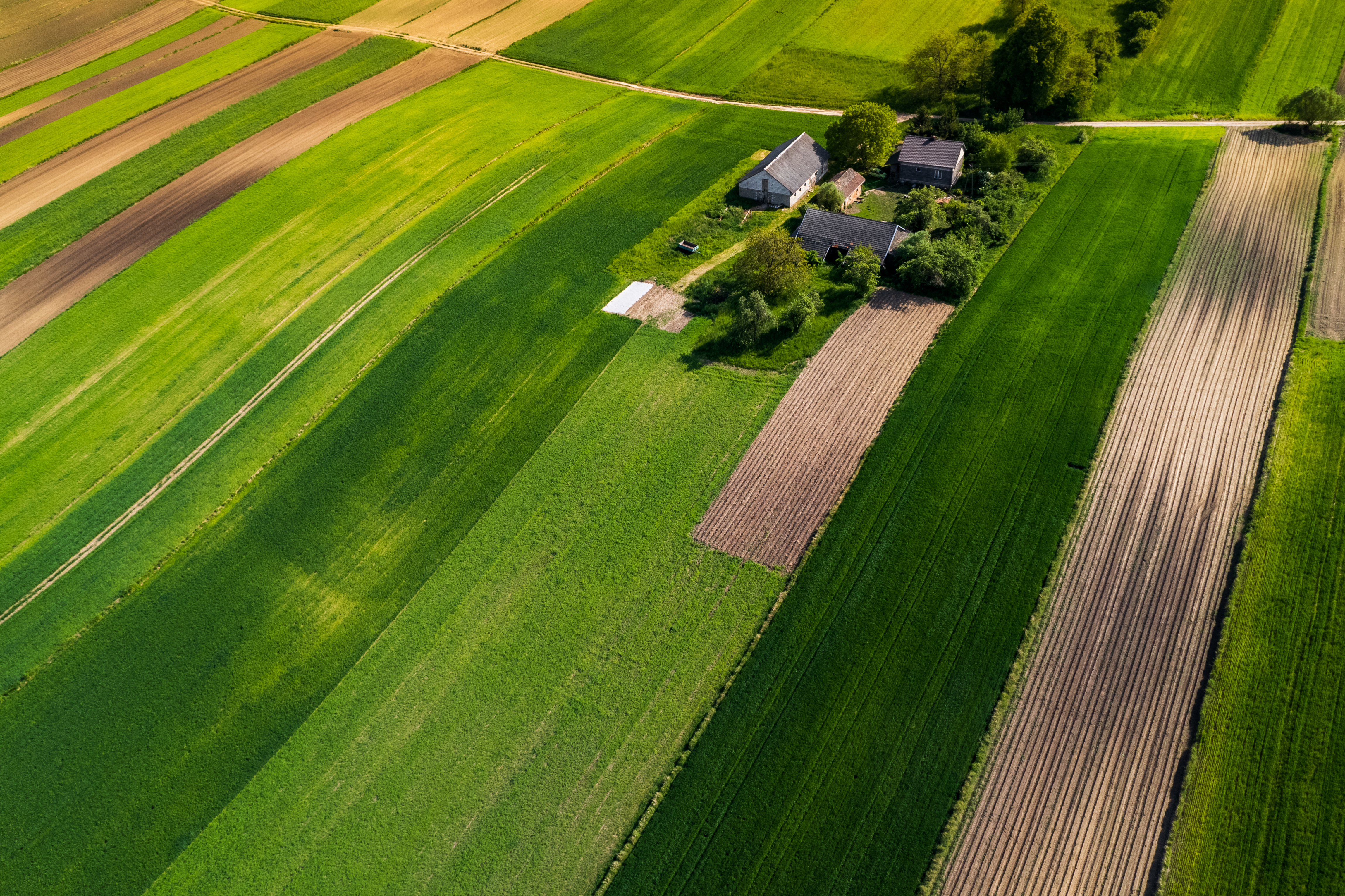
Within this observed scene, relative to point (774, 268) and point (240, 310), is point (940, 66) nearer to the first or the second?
point (774, 268)

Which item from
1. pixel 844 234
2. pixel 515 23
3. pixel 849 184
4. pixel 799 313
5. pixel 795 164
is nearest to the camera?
pixel 799 313

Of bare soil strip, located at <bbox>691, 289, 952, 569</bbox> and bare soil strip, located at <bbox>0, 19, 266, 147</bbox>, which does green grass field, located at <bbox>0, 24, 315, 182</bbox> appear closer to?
bare soil strip, located at <bbox>0, 19, 266, 147</bbox>

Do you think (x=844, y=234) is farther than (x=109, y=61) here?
No

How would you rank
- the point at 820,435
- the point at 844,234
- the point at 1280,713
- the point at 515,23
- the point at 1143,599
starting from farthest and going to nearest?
the point at 515,23 < the point at 844,234 < the point at 820,435 < the point at 1143,599 < the point at 1280,713

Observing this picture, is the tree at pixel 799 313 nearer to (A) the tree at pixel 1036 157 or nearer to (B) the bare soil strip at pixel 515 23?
(A) the tree at pixel 1036 157

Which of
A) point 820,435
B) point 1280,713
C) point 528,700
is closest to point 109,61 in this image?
point 820,435

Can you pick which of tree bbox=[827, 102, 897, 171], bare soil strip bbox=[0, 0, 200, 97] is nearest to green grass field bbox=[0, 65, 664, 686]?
tree bbox=[827, 102, 897, 171]

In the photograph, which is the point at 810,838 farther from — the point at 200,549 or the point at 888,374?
the point at 200,549
